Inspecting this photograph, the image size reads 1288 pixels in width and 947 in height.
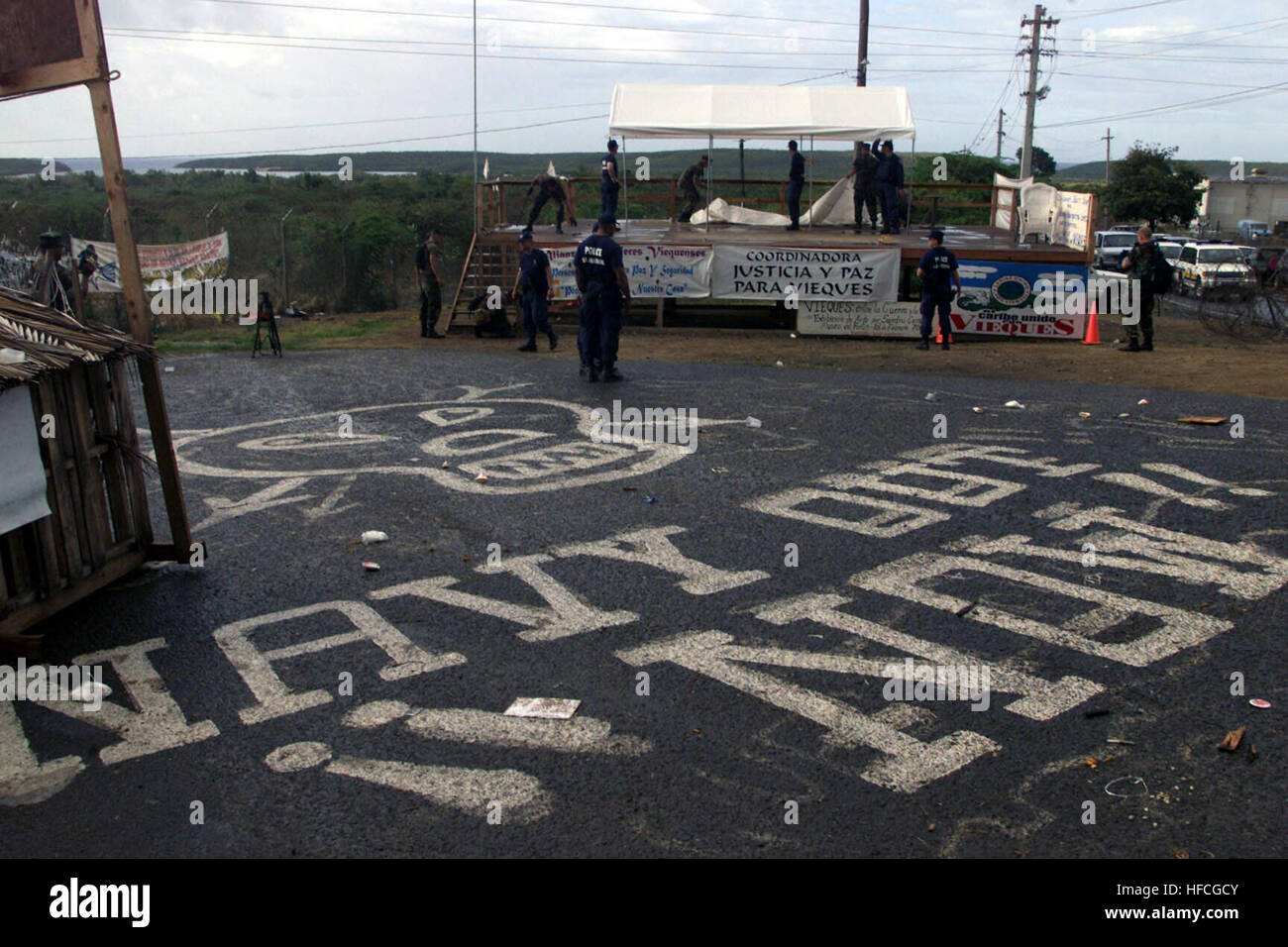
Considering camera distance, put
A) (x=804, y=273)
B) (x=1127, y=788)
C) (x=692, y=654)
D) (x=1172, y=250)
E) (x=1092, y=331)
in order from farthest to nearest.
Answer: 1. (x=1172, y=250)
2. (x=804, y=273)
3. (x=1092, y=331)
4. (x=692, y=654)
5. (x=1127, y=788)

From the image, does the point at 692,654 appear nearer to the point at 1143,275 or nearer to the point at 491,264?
the point at 1143,275

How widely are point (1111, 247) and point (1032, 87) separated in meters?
9.41

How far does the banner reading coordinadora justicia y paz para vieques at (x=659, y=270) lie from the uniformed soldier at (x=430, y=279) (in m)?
2.38

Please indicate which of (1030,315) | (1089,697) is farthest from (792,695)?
(1030,315)

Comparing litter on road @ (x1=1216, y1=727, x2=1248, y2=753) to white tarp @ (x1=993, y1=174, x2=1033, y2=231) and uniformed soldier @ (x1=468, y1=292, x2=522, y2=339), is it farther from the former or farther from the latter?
white tarp @ (x1=993, y1=174, x2=1033, y2=231)

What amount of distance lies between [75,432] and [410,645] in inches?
→ 97.1

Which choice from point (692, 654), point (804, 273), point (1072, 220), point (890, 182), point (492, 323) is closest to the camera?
point (692, 654)

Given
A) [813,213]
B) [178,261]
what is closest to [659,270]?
[813,213]

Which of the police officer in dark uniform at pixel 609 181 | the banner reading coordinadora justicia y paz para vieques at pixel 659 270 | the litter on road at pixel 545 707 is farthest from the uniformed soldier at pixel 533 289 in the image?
the litter on road at pixel 545 707

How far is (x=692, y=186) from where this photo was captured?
25.6 metres

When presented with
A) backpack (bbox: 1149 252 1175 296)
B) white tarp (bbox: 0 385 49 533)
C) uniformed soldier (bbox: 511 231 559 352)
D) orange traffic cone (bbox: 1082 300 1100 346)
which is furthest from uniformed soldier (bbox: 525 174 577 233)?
white tarp (bbox: 0 385 49 533)

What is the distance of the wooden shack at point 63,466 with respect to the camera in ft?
20.1

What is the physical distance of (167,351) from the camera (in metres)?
18.5
